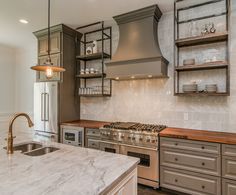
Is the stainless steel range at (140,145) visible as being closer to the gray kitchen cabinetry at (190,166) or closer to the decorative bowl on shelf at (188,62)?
the gray kitchen cabinetry at (190,166)

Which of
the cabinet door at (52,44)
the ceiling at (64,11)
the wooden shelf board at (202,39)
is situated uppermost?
the ceiling at (64,11)

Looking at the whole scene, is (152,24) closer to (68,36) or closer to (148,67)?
(148,67)

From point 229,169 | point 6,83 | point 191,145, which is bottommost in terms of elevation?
point 229,169

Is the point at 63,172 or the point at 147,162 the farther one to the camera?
the point at 147,162

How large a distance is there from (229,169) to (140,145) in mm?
1217

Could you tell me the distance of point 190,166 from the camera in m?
2.38

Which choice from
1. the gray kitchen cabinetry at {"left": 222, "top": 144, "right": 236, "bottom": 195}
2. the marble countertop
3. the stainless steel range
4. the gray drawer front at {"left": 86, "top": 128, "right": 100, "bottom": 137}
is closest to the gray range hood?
the stainless steel range

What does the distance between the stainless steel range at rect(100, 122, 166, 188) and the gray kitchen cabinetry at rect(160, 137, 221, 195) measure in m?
0.12

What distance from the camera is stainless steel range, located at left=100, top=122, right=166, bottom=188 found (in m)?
2.62

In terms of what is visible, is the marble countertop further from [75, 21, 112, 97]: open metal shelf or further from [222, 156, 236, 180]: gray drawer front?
[75, 21, 112, 97]: open metal shelf

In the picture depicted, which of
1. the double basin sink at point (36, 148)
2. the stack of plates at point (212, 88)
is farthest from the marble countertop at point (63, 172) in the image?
the stack of plates at point (212, 88)

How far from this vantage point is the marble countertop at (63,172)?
38.8 inches

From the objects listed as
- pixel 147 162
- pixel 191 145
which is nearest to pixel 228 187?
pixel 191 145

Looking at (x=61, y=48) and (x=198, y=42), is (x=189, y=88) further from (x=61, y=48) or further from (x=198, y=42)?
(x=61, y=48)
